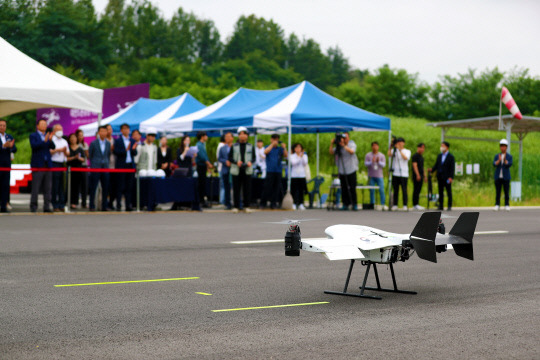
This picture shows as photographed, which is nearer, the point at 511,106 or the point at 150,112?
the point at 511,106

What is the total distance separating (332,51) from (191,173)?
12887 cm

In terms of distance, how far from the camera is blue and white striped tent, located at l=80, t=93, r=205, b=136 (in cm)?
2969

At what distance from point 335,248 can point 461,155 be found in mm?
28777

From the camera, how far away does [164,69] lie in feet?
277

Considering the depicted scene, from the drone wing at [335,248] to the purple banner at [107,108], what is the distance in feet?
95.8

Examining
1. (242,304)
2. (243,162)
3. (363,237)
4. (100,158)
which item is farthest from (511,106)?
(242,304)

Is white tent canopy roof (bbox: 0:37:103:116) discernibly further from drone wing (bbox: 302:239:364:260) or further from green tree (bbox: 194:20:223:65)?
green tree (bbox: 194:20:223:65)

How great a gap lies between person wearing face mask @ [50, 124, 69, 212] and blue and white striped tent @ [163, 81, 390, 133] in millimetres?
5382

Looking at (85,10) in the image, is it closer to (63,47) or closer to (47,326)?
(63,47)

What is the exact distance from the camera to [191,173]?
23438 millimetres

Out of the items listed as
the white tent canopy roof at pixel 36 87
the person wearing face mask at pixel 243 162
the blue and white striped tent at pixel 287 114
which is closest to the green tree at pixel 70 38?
the blue and white striped tent at pixel 287 114

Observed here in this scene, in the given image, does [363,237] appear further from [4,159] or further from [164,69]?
[164,69]

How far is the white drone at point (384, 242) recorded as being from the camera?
7391 mm

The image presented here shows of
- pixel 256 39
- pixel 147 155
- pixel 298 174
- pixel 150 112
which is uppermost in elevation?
pixel 256 39
